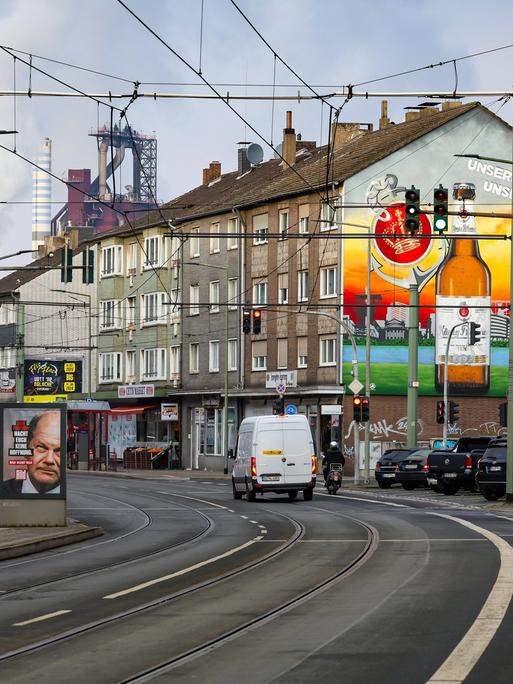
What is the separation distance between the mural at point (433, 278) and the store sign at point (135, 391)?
18982 mm

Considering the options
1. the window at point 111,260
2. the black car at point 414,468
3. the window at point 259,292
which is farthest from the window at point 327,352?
the window at point 111,260

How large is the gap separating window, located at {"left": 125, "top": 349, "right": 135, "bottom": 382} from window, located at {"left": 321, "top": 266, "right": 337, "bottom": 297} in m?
22.1

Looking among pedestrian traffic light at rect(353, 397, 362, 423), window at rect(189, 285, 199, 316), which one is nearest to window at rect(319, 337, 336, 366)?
window at rect(189, 285, 199, 316)

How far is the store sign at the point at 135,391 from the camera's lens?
8719cm

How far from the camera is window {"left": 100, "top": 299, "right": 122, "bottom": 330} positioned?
310ft

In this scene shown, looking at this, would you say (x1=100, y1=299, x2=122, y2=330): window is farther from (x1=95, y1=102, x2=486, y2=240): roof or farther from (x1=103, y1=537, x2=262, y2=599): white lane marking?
(x1=103, y1=537, x2=262, y2=599): white lane marking

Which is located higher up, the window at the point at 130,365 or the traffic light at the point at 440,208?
the traffic light at the point at 440,208

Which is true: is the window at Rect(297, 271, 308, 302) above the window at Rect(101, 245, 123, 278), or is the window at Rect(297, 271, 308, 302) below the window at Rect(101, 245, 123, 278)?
below

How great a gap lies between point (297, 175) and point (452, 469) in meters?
29.4

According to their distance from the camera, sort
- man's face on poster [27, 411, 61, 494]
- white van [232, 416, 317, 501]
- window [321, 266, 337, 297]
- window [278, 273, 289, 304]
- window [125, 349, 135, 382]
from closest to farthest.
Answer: man's face on poster [27, 411, 61, 494] → white van [232, 416, 317, 501] → window [321, 266, 337, 297] → window [278, 273, 289, 304] → window [125, 349, 135, 382]

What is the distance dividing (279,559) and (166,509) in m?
17.7

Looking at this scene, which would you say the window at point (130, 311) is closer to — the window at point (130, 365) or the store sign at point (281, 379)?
the window at point (130, 365)

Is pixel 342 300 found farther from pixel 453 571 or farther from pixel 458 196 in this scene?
pixel 453 571

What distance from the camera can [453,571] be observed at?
739 inches
